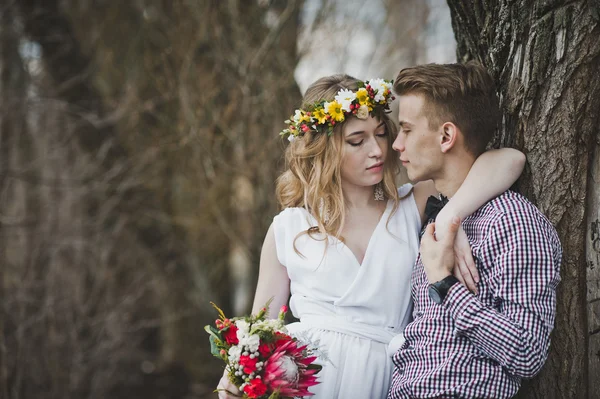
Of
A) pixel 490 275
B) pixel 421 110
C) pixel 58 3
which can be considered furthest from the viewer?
pixel 58 3

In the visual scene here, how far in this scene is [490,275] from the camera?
7.65 ft

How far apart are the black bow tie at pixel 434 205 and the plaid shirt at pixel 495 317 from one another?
31cm

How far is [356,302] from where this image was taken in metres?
2.83

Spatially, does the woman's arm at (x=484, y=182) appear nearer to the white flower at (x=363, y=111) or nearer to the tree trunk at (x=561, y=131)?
the tree trunk at (x=561, y=131)

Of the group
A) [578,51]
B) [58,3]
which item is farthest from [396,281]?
[58,3]

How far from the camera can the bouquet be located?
233 centimetres

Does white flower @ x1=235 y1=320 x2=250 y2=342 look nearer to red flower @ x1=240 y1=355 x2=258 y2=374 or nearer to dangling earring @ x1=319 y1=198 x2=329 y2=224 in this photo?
red flower @ x1=240 y1=355 x2=258 y2=374

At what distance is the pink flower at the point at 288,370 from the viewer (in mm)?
2324

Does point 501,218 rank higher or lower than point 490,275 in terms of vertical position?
higher

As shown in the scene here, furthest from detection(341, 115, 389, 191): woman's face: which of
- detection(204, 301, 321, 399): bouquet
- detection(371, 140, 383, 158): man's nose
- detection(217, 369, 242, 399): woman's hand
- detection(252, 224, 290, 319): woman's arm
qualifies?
detection(217, 369, 242, 399): woman's hand

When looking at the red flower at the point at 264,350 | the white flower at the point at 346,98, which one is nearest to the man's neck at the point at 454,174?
the white flower at the point at 346,98

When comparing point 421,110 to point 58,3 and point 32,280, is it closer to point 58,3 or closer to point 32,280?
point 32,280

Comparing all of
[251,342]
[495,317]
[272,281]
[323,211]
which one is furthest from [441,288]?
[272,281]

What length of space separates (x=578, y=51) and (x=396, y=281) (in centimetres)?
122
